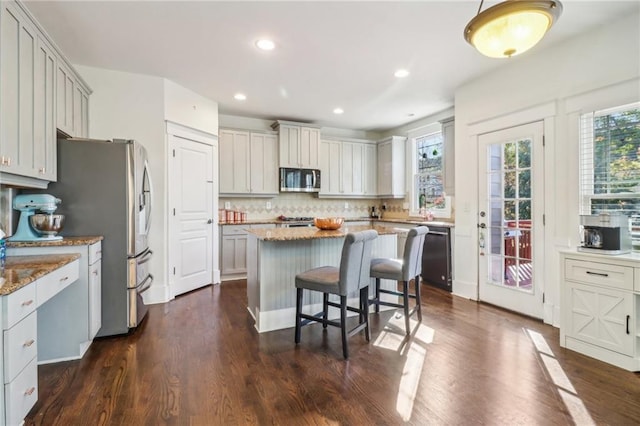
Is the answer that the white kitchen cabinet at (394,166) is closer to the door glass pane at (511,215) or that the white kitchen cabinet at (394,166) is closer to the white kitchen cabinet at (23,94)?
the door glass pane at (511,215)

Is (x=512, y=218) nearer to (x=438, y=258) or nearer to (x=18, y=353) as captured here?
(x=438, y=258)

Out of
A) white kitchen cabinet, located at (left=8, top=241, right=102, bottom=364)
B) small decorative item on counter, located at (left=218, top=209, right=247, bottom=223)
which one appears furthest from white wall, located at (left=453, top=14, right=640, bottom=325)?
white kitchen cabinet, located at (left=8, top=241, right=102, bottom=364)

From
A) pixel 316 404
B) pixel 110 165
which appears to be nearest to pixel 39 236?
pixel 110 165

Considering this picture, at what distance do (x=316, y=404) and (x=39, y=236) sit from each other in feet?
8.09

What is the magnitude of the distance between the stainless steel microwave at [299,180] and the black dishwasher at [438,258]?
2.27 metres

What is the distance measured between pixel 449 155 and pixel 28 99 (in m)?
4.54

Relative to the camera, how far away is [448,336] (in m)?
2.89

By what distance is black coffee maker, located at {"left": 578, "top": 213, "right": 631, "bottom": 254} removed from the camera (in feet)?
8.18

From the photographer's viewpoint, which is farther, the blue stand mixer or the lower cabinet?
the lower cabinet

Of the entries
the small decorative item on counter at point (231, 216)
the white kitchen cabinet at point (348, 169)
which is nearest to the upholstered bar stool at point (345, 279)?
the small decorative item on counter at point (231, 216)

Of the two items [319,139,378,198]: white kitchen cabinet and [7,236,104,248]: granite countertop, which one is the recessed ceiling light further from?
[319,139,378,198]: white kitchen cabinet

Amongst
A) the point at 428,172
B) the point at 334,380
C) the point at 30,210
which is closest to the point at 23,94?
the point at 30,210

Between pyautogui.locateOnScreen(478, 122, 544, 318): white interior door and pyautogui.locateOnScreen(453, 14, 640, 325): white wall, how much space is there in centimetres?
9

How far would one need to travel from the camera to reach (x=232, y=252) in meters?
5.05
